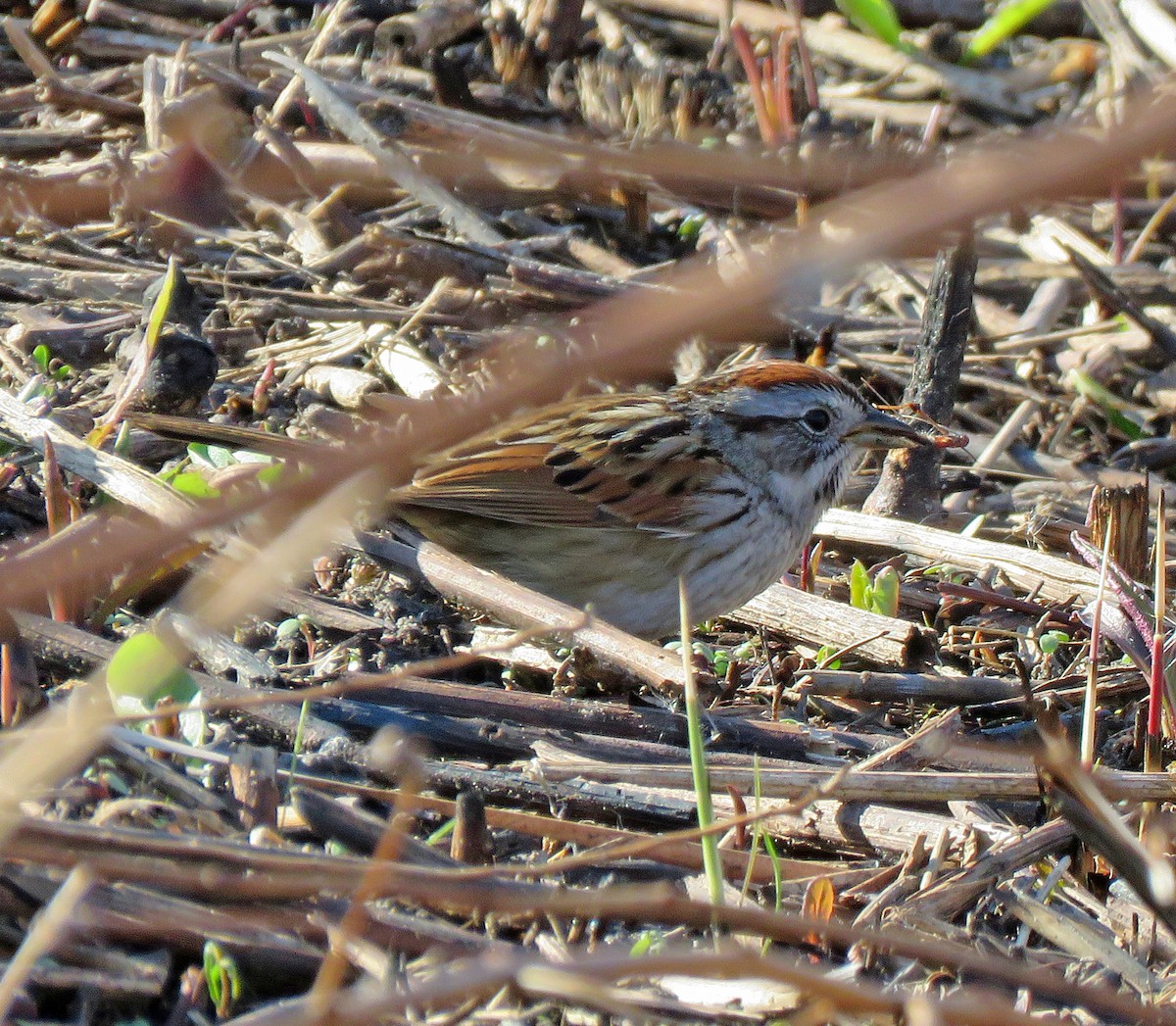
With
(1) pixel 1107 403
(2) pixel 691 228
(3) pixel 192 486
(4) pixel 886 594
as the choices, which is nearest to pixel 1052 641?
(4) pixel 886 594

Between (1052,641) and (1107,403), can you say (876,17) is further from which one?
(1052,641)

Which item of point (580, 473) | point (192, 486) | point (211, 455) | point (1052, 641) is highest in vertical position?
point (192, 486)

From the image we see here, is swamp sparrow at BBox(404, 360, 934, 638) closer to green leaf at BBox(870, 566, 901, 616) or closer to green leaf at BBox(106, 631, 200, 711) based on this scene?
green leaf at BBox(870, 566, 901, 616)

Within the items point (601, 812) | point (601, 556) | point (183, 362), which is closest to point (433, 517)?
point (601, 556)

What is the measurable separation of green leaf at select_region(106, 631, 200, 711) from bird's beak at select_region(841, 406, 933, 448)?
234 centimetres

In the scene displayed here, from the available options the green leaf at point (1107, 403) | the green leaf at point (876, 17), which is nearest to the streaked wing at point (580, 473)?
the green leaf at point (1107, 403)

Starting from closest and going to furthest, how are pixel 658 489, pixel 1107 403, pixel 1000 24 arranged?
pixel 658 489 < pixel 1107 403 < pixel 1000 24

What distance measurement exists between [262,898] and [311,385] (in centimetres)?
263

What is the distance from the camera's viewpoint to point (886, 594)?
3781 millimetres

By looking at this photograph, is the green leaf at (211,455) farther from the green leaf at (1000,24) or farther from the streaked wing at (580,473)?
the green leaf at (1000,24)

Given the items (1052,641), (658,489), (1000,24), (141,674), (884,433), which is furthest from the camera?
(1000,24)

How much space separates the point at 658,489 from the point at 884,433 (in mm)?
686

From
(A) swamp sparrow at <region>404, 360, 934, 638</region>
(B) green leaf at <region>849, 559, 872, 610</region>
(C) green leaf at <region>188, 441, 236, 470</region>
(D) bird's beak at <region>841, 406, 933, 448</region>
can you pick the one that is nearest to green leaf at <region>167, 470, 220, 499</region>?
(C) green leaf at <region>188, 441, 236, 470</region>

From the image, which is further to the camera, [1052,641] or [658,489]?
[658,489]
